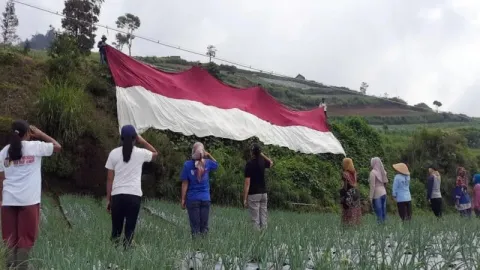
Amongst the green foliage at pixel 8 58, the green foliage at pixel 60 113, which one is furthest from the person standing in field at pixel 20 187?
the green foliage at pixel 8 58

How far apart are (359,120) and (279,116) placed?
8.67 metres

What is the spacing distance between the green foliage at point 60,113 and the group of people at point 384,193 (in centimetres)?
657

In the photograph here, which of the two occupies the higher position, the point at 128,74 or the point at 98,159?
the point at 128,74

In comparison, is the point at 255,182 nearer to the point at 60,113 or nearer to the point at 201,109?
the point at 60,113

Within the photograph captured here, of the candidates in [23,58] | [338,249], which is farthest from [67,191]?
[338,249]

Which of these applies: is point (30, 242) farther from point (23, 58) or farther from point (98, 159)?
point (23, 58)

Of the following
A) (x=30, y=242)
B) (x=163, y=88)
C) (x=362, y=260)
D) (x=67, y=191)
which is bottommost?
(x=67, y=191)

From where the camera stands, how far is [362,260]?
3.43 m

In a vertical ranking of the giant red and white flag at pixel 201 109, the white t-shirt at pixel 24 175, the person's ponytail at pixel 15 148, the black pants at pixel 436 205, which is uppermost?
the giant red and white flag at pixel 201 109

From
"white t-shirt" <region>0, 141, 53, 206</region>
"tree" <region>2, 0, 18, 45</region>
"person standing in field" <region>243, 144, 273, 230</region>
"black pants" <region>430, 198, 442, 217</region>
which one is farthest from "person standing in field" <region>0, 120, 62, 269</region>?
"tree" <region>2, 0, 18, 45</region>

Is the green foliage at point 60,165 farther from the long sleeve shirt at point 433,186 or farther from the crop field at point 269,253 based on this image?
the long sleeve shirt at point 433,186

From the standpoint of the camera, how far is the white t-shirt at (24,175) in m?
4.68

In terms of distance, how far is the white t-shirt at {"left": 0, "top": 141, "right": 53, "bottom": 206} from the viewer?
468 cm

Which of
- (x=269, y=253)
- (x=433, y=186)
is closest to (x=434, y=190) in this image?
(x=433, y=186)
